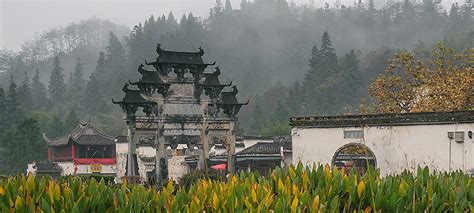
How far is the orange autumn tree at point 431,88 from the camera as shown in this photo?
→ 30734 millimetres

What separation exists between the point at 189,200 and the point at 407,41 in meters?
176

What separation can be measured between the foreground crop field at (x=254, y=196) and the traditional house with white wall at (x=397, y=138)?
1592cm

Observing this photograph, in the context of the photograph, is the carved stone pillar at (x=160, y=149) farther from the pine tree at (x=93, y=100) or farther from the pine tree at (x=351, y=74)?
the pine tree at (x=93, y=100)

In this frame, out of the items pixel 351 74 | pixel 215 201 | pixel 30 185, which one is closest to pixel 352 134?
pixel 215 201

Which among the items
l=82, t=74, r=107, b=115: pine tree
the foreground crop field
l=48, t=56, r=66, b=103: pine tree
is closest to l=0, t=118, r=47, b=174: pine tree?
the foreground crop field

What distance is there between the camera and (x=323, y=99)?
362 feet

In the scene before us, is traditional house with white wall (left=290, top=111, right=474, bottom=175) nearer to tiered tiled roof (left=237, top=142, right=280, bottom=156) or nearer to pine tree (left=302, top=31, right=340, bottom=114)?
tiered tiled roof (left=237, top=142, right=280, bottom=156)

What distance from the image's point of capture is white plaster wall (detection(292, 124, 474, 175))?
84.6 ft

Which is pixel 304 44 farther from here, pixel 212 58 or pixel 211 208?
pixel 211 208

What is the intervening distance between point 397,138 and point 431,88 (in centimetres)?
579

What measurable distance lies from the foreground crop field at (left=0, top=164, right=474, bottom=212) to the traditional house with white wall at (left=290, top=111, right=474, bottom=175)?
52.2 feet

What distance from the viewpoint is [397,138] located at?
27.3 metres

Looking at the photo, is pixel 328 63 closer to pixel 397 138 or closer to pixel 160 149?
pixel 160 149

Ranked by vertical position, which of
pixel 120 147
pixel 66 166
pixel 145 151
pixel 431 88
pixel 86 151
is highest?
pixel 431 88
